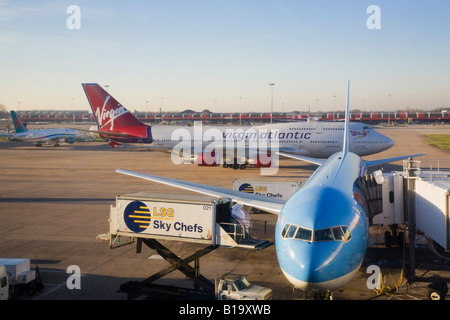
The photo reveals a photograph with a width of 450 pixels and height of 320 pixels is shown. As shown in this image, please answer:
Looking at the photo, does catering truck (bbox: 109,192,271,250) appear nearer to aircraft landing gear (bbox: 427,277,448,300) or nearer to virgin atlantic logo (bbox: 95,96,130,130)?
aircraft landing gear (bbox: 427,277,448,300)

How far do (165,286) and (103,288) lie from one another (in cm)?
252

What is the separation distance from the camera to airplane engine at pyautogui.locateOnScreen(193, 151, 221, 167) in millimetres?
47750

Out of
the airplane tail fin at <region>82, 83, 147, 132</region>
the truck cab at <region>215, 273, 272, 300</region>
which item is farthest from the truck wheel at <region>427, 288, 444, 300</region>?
the airplane tail fin at <region>82, 83, 147, 132</region>

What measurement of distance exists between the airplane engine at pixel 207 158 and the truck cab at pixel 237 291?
33820 mm

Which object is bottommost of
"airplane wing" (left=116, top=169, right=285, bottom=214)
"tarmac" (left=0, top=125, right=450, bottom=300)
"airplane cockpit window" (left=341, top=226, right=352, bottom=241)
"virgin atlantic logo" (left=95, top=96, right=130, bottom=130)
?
"tarmac" (left=0, top=125, right=450, bottom=300)

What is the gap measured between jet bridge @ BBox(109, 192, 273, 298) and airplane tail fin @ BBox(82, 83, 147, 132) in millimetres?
39693

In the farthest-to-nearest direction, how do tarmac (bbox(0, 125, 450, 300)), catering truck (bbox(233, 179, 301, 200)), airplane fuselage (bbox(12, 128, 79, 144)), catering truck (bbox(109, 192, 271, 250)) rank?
airplane fuselage (bbox(12, 128, 79, 144)), catering truck (bbox(233, 179, 301, 200)), tarmac (bbox(0, 125, 450, 300)), catering truck (bbox(109, 192, 271, 250))

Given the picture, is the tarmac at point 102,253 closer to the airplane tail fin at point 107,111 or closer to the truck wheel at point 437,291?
the truck wheel at point 437,291

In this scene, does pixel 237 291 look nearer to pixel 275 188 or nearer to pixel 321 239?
pixel 321 239

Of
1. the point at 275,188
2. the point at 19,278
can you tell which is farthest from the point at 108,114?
the point at 19,278

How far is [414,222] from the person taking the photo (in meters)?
17.1

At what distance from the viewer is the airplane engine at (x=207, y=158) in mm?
47750
